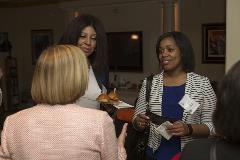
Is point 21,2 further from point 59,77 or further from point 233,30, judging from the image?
point 59,77

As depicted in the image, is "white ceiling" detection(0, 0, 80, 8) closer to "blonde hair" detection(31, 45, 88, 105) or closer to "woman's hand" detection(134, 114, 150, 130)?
"woman's hand" detection(134, 114, 150, 130)

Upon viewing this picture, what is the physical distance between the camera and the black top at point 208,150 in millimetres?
1115

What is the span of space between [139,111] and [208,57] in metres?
5.77

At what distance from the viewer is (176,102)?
7.47 feet

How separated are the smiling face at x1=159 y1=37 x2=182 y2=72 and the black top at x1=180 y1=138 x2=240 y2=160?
121 cm

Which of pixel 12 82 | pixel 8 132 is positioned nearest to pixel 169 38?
pixel 8 132

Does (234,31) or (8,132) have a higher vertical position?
(234,31)

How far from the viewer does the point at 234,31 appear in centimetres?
261

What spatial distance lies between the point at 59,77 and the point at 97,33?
1.05m

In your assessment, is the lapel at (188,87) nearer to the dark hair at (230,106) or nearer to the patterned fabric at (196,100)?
the patterned fabric at (196,100)

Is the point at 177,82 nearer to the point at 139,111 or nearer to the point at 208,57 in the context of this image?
the point at 139,111

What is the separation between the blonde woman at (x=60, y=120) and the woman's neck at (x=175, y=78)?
3.19ft

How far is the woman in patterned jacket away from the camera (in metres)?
2.24

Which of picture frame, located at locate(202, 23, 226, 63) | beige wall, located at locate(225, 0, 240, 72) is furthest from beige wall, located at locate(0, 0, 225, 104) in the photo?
beige wall, located at locate(225, 0, 240, 72)
